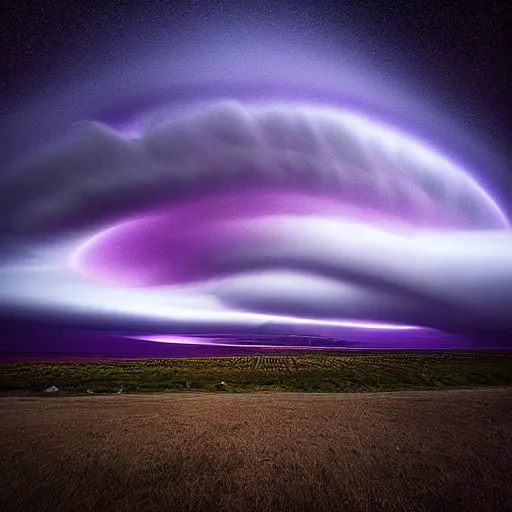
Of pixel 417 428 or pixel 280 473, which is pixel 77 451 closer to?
pixel 280 473

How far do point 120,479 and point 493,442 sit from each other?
10963mm

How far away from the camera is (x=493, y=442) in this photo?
1127 centimetres

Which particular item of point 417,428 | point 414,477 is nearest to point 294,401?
point 417,428

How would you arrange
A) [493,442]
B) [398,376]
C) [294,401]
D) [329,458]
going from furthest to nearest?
1. [398,376]
2. [294,401]
3. [493,442]
4. [329,458]

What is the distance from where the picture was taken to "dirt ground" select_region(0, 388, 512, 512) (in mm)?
8117

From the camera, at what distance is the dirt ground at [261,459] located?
812cm

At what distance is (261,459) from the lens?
405 inches

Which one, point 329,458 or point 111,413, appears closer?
point 329,458

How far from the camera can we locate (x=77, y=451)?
1080 centimetres

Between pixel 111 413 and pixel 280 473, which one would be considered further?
pixel 111 413

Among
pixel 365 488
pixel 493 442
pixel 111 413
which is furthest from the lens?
pixel 111 413

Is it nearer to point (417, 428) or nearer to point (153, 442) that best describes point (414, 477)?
point (417, 428)

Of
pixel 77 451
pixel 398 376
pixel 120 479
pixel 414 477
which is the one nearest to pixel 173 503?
pixel 120 479

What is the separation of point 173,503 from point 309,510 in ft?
9.82
